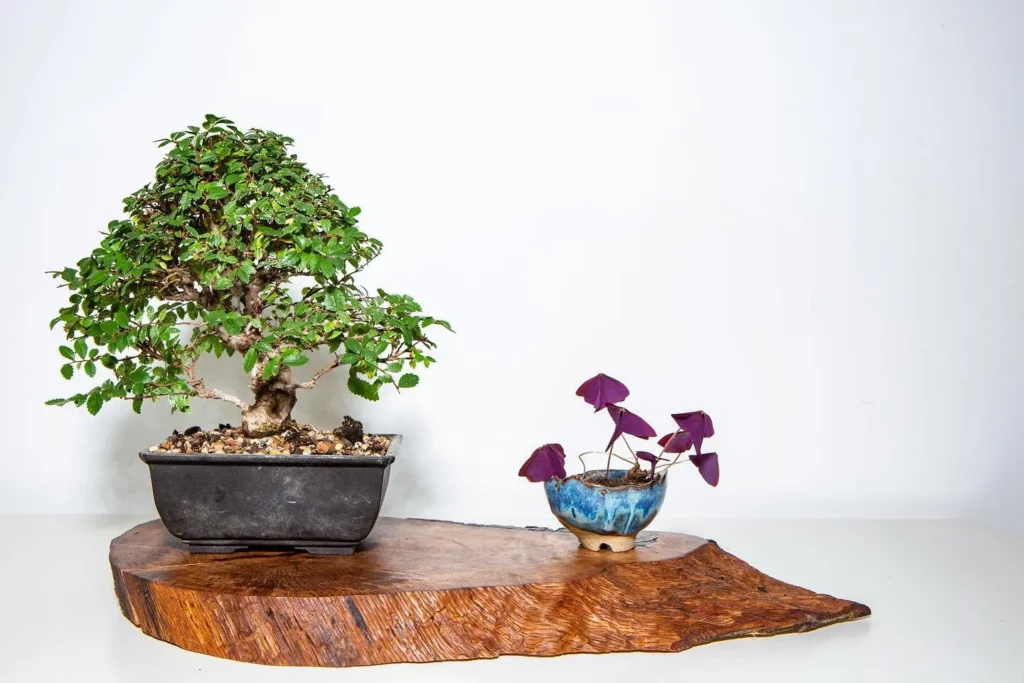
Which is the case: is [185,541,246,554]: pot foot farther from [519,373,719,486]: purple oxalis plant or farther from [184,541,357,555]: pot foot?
[519,373,719,486]: purple oxalis plant

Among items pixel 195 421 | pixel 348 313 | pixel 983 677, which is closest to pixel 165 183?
pixel 348 313

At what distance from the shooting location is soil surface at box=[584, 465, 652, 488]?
2.69 metres

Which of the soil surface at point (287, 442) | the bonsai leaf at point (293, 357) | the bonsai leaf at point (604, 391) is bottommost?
the soil surface at point (287, 442)

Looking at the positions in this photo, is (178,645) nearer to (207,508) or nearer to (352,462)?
(207,508)

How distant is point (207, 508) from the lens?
2596 millimetres

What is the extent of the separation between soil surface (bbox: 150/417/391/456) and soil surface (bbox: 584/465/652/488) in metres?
0.54

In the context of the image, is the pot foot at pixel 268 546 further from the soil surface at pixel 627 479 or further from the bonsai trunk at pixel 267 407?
the soil surface at pixel 627 479

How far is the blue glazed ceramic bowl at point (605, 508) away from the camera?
102 inches

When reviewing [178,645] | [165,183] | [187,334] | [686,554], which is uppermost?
[165,183]

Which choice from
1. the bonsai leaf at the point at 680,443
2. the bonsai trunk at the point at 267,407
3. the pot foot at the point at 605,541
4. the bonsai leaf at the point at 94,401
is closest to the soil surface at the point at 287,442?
the bonsai trunk at the point at 267,407

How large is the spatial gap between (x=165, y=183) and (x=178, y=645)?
1.10 meters

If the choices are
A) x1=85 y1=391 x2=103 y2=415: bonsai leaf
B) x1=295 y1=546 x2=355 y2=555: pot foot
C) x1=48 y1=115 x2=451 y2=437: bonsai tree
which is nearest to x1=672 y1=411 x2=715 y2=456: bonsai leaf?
x1=48 y1=115 x2=451 y2=437: bonsai tree

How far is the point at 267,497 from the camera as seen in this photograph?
8.49ft

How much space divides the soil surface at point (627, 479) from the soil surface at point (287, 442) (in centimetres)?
54
